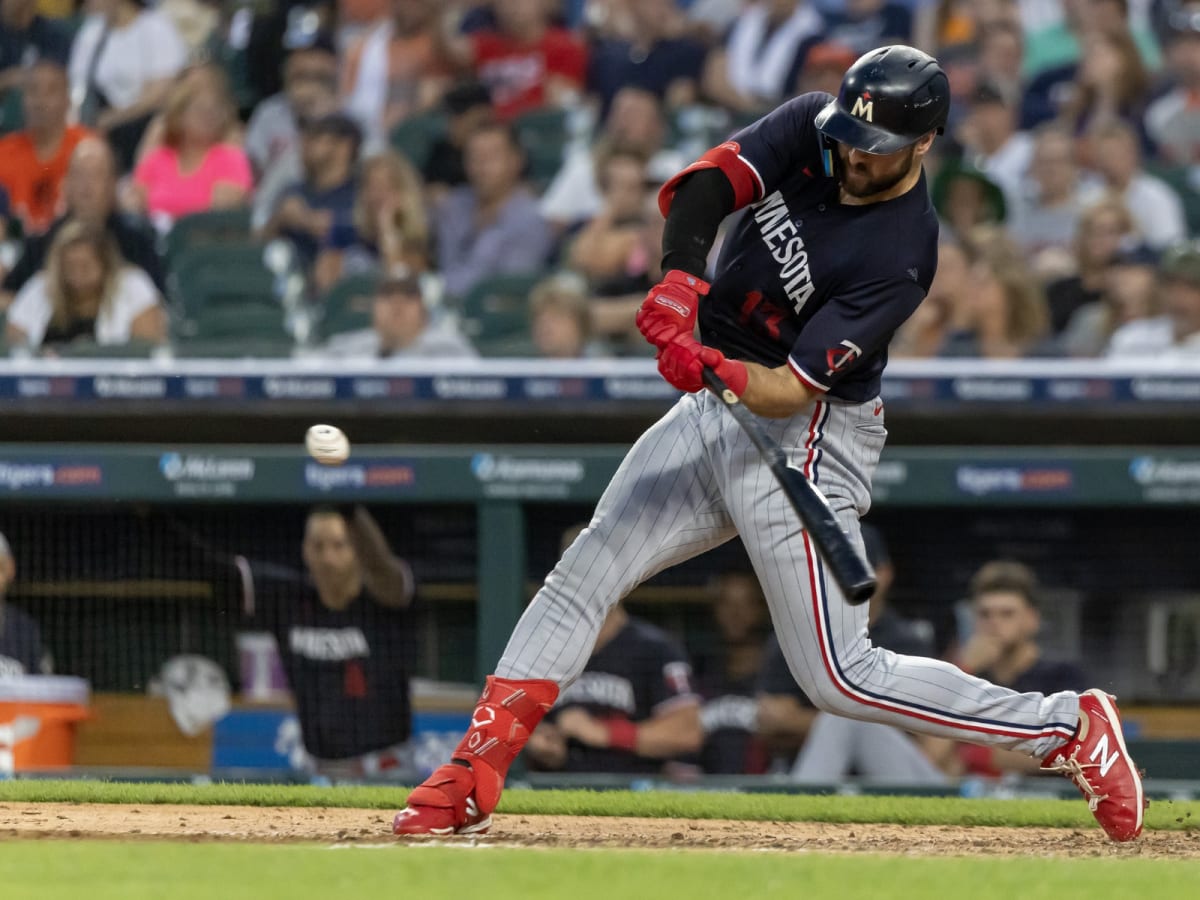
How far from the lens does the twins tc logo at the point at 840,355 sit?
11.2ft

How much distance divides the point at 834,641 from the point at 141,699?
340 cm

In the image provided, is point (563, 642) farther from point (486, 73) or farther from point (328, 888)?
point (486, 73)

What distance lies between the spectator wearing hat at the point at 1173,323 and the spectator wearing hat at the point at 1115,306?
0.04m

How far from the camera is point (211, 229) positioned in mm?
8062

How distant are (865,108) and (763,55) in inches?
208

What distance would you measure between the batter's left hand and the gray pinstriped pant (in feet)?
0.56

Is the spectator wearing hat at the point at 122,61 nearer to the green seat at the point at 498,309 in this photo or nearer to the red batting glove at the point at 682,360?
the green seat at the point at 498,309

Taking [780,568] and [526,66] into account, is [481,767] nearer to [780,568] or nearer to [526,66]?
[780,568]

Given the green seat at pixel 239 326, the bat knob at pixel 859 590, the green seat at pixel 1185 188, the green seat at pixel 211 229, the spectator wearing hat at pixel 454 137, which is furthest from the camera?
the spectator wearing hat at pixel 454 137

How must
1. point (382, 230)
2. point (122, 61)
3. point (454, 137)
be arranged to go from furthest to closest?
point (122, 61)
point (454, 137)
point (382, 230)

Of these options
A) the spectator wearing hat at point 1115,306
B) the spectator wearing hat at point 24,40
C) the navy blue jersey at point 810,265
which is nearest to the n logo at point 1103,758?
the navy blue jersey at point 810,265

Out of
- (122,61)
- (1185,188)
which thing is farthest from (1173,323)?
(122,61)

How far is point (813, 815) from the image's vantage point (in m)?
4.38

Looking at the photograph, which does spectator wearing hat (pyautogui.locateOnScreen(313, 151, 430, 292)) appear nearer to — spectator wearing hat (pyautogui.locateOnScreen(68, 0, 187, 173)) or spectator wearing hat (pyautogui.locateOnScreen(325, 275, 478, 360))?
spectator wearing hat (pyautogui.locateOnScreen(325, 275, 478, 360))
